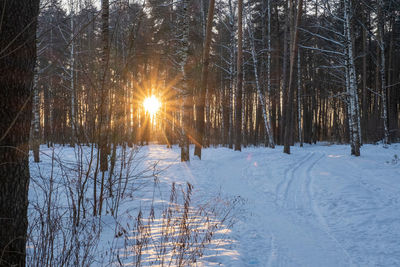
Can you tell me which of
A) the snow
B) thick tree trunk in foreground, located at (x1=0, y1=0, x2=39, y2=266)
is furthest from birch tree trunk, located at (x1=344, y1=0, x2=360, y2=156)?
thick tree trunk in foreground, located at (x1=0, y1=0, x2=39, y2=266)

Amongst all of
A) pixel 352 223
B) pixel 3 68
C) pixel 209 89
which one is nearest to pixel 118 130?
pixel 3 68

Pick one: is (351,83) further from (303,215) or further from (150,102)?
(150,102)

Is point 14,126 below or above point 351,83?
below

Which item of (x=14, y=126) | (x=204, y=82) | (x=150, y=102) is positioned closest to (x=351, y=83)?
(x=204, y=82)

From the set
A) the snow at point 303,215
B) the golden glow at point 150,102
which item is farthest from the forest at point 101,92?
the snow at point 303,215

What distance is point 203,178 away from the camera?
8.37 metres

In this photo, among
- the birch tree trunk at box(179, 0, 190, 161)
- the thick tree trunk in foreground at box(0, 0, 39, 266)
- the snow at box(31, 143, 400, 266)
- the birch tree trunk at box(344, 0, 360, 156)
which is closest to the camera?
the thick tree trunk in foreground at box(0, 0, 39, 266)

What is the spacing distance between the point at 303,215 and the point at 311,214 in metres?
0.18

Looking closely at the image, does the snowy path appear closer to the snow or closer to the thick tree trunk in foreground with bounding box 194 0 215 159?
the snow

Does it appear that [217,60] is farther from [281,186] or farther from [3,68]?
[3,68]

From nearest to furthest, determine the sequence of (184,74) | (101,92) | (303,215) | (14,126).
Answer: (14,126), (101,92), (303,215), (184,74)

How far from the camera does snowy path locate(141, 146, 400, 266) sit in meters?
3.23

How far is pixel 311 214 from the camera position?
4.97m

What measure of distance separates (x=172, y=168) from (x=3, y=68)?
811 centimetres
